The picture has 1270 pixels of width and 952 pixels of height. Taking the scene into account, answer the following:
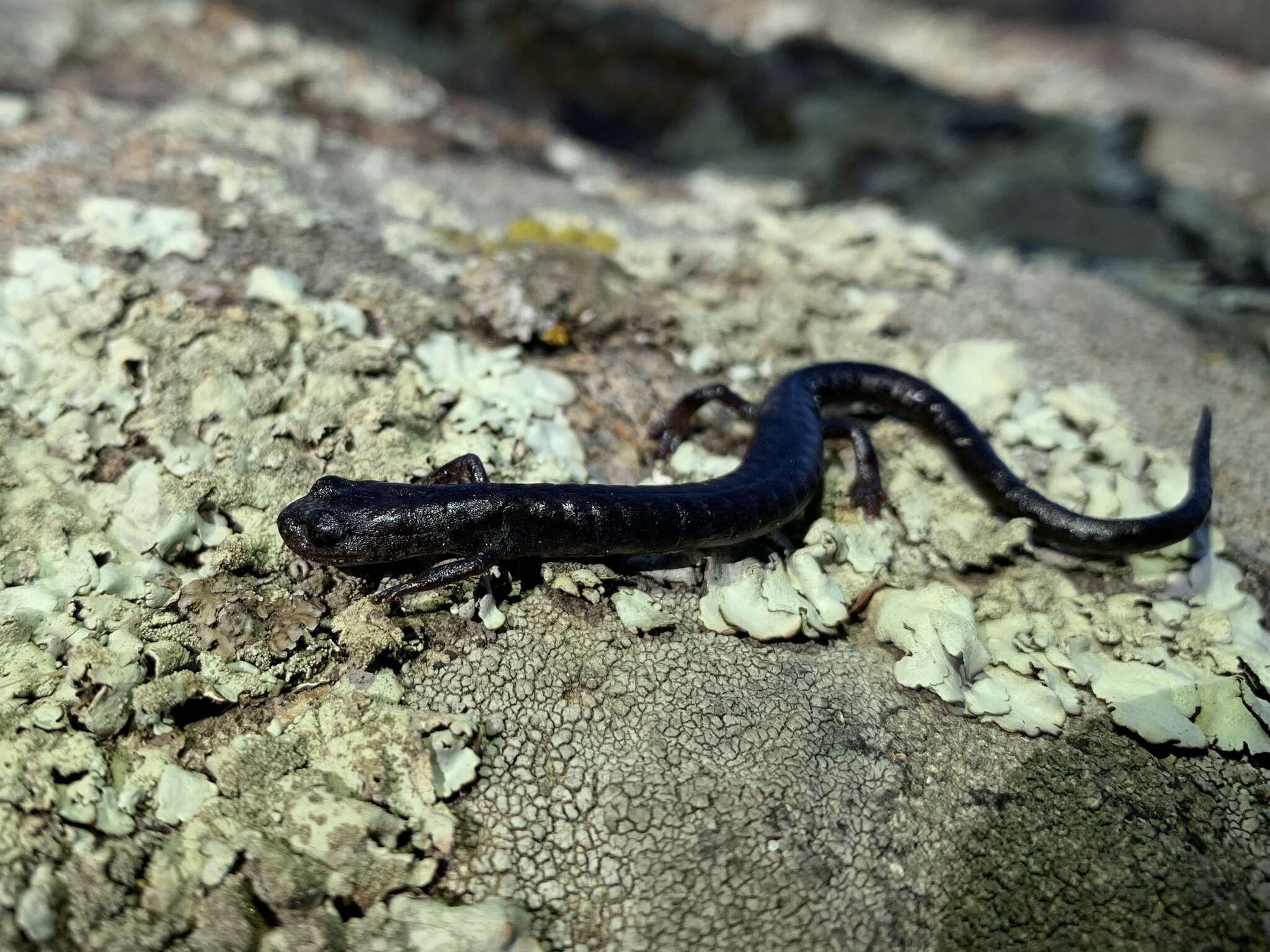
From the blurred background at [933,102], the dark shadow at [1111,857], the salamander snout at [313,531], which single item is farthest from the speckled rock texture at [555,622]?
the blurred background at [933,102]

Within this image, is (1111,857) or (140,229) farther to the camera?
(140,229)

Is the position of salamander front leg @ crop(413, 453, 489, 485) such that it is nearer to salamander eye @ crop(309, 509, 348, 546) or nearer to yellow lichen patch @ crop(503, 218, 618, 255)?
salamander eye @ crop(309, 509, 348, 546)

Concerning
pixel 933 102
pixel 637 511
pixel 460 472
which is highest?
pixel 933 102

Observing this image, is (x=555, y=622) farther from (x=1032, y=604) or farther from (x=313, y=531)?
(x=1032, y=604)

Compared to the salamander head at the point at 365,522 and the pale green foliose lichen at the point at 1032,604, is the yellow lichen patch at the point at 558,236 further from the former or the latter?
the salamander head at the point at 365,522

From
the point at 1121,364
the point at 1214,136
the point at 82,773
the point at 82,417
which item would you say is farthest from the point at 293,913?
the point at 1214,136

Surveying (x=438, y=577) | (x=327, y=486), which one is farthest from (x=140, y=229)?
(x=438, y=577)

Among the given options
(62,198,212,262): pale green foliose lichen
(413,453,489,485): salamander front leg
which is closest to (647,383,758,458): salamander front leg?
(413,453,489,485): salamander front leg
